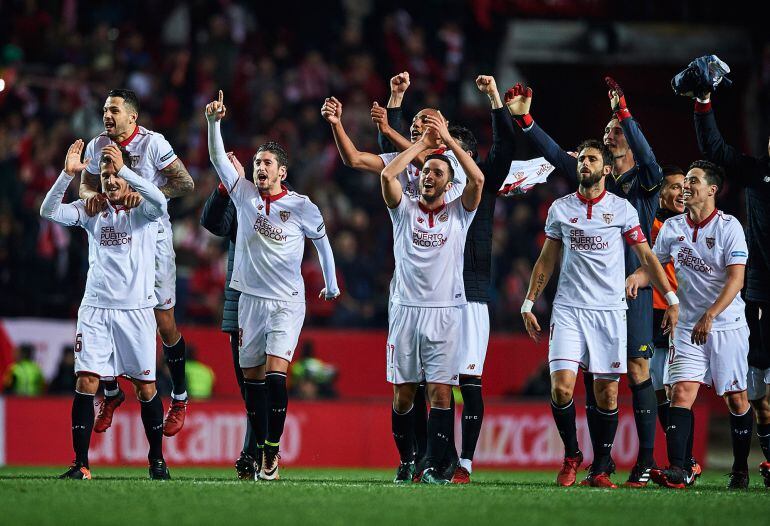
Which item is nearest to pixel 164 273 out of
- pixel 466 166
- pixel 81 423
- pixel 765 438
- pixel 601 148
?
pixel 81 423

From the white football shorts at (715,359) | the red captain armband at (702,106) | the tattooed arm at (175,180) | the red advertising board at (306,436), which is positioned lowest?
the red advertising board at (306,436)

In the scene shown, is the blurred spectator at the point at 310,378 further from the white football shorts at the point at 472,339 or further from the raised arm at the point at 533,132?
the raised arm at the point at 533,132

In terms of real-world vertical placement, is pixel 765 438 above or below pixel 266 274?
below

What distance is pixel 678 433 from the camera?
32.1ft

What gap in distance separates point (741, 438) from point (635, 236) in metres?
1.82

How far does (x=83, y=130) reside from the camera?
18719 mm

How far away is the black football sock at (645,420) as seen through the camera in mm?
10484

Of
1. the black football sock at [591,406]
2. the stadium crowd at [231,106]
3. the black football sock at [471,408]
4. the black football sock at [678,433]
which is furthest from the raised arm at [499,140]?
the stadium crowd at [231,106]

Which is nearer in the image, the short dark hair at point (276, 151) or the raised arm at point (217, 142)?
the raised arm at point (217, 142)

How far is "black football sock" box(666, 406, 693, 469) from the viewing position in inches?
384

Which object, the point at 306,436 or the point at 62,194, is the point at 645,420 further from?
the point at 306,436

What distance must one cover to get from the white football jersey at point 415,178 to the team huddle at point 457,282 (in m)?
0.02

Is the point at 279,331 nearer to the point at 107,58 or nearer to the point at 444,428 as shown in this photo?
the point at 444,428

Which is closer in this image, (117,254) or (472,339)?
(117,254)
